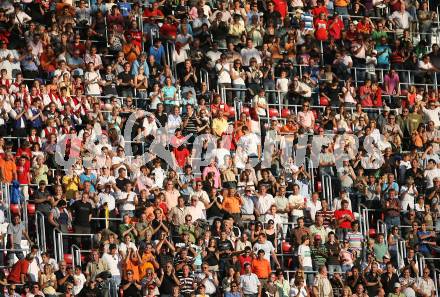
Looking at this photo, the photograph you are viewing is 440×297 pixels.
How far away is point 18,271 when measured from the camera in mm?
33688

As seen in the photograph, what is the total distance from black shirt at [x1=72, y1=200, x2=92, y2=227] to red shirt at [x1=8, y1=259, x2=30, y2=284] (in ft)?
6.67

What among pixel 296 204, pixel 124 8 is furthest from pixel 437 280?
pixel 124 8

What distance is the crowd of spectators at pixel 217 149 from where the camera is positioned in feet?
116

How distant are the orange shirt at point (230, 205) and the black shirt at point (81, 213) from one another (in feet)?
10.3

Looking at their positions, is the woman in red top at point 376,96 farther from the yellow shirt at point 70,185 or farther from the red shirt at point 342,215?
the yellow shirt at point 70,185

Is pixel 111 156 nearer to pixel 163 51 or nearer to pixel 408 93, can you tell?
pixel 163 51

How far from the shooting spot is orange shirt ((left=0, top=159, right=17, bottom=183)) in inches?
1400

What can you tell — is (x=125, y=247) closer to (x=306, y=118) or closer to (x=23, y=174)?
(x=23, y=174)

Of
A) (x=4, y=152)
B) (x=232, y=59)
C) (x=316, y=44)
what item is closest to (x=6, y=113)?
(x=4, y=152)

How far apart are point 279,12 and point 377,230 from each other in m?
7.02

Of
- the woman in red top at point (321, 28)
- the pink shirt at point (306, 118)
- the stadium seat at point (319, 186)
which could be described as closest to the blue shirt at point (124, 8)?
the pink shirt at point (306, 118)

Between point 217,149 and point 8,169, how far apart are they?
516 centimetres

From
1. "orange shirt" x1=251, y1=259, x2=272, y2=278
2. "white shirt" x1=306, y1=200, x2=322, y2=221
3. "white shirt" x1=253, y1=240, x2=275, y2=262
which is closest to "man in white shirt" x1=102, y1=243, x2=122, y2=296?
"orange shirt" x1=251, y1=259, x2=272, y2=278

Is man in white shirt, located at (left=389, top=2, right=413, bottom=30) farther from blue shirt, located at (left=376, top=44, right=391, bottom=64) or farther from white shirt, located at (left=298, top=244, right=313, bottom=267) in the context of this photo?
white shirt, located at (left=298, top=244, right=313, bottom=267)
